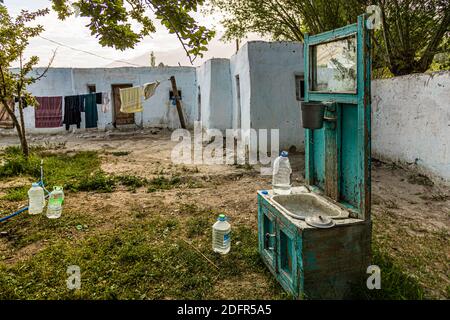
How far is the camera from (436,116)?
18.0ft

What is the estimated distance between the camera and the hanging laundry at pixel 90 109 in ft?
47.0

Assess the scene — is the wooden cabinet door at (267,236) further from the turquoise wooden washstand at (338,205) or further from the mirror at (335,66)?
the mirror at (335,66)

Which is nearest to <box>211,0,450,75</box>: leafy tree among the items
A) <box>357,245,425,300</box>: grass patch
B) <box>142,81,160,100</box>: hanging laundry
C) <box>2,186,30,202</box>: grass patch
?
<box>142,81,160,100</box>: hanging laundry

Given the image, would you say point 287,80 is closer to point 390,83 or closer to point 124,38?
point 390,83

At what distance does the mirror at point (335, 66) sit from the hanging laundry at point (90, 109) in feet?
43.3

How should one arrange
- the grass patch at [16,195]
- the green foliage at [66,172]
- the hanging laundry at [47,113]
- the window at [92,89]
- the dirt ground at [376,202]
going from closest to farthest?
the dirt ground at [376,202] < the grass patch at [16,195] < the green foliage at [66,172] < the hanging laundry at [47,113] < the window at [92,89]

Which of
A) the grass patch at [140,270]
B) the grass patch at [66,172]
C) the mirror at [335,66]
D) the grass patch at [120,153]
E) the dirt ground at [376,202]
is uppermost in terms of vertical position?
the mirror at [335,66]

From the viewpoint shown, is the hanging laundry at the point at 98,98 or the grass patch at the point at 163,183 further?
the hanging laundry at the point at 98,98

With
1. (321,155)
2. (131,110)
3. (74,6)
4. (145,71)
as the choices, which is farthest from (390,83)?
(145,71)

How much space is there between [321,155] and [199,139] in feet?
30.5

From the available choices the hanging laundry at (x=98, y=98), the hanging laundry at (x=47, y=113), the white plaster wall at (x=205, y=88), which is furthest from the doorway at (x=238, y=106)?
the hanging laundry at (x=47, y=113)

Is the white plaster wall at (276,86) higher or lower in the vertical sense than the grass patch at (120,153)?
higher

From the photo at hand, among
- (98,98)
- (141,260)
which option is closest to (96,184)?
(141,260)

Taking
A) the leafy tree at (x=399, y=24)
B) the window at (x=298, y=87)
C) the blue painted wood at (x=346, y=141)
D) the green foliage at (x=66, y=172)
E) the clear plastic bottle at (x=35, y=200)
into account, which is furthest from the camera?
the window at (x=298, y=87)
